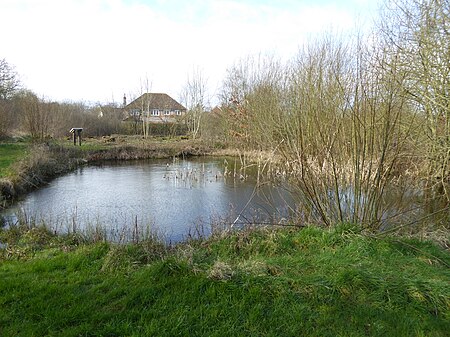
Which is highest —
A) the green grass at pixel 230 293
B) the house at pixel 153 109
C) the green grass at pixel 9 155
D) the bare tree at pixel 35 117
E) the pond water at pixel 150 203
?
the house at pixel 153 109

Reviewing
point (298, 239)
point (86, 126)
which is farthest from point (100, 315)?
point (86, 126)

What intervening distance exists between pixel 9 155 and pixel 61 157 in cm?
339

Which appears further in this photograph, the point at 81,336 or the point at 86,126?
the point at 86,126

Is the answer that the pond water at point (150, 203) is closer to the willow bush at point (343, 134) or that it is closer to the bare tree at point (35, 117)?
the willow bush at point (343, 134)

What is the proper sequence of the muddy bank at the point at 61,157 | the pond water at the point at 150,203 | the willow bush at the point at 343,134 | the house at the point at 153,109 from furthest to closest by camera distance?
1. the house at the point at 153,109
2. the muddy bank at the point at 61,157
3. the pond water at the point at 150,203
4. the willow bush at the point at 343,134

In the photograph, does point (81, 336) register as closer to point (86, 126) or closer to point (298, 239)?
point (298, 239)

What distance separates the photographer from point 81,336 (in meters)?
2.71

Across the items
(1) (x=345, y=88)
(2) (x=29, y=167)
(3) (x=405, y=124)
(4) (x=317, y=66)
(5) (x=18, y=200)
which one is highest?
(4) (x=317, y=66)

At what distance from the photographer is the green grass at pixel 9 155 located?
13.4 meters

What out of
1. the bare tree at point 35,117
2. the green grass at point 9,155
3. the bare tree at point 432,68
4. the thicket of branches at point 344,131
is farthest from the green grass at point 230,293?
the bare tree at point 35,117

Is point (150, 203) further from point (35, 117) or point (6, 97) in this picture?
point (6, 97)

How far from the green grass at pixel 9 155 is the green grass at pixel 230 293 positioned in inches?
413

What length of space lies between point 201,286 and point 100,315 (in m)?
1.08

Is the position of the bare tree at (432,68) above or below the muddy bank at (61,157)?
above
